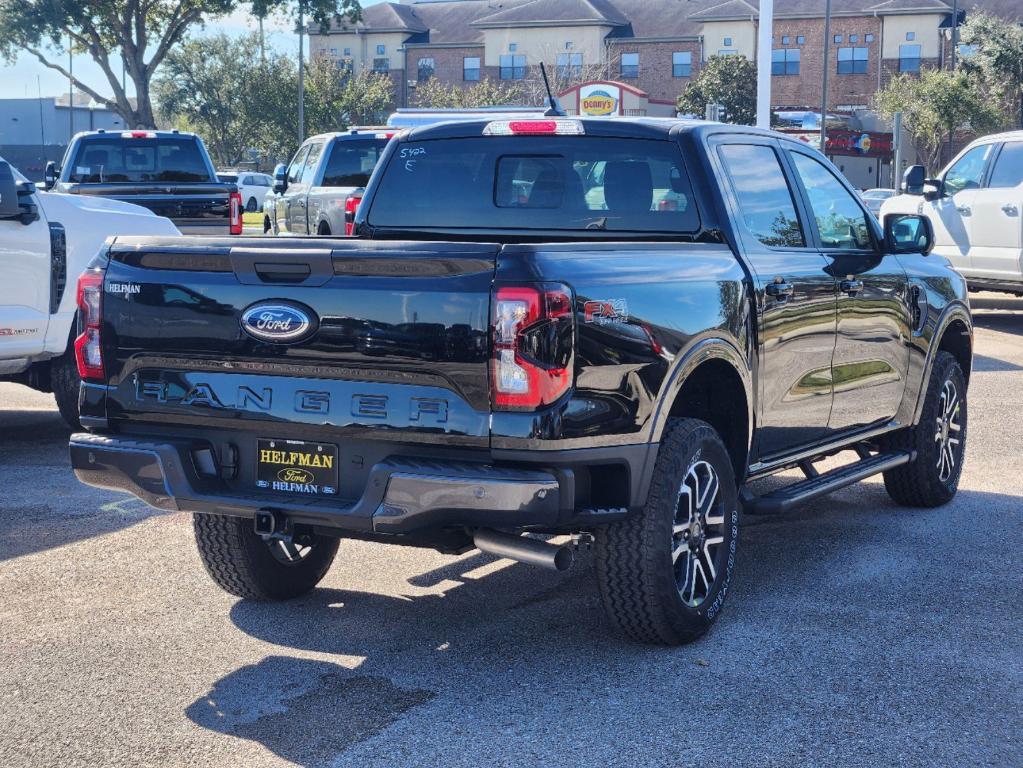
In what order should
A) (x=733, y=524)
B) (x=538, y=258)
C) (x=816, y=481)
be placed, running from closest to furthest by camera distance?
(x=538, y=258), (x=733, y=524), (x=816, y=481)

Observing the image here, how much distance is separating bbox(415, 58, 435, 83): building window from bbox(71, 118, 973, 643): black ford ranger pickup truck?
74483mm

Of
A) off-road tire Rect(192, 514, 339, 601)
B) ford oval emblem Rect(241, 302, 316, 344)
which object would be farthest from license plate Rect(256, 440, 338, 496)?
off-road tire Rect(192, 514, 339, 601)

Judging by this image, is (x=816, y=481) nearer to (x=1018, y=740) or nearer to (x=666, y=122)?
(x=666, y=122)

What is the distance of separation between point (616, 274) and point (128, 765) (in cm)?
216

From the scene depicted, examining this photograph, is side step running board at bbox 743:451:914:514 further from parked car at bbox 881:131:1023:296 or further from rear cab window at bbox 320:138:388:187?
rear cab window at bbox 320:138:388:187

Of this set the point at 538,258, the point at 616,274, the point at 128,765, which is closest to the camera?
the point at 128,765

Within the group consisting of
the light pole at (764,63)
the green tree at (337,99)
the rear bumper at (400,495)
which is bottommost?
the rear bumper at (400,495)

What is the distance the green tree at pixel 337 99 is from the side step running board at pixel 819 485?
60.8 m

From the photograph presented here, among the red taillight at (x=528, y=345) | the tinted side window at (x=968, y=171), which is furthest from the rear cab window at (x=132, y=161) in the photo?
the red taillight at (x=528, y=345)

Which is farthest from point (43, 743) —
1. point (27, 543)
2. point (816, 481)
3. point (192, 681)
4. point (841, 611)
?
point (816, 481)

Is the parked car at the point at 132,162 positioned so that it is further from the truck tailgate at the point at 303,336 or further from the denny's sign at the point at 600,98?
the denny's sign at the point at 600,98

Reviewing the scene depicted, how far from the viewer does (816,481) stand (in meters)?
6.38

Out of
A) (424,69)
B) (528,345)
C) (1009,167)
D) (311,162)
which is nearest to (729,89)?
(424,69)

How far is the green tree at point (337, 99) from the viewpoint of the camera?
2628 inches
